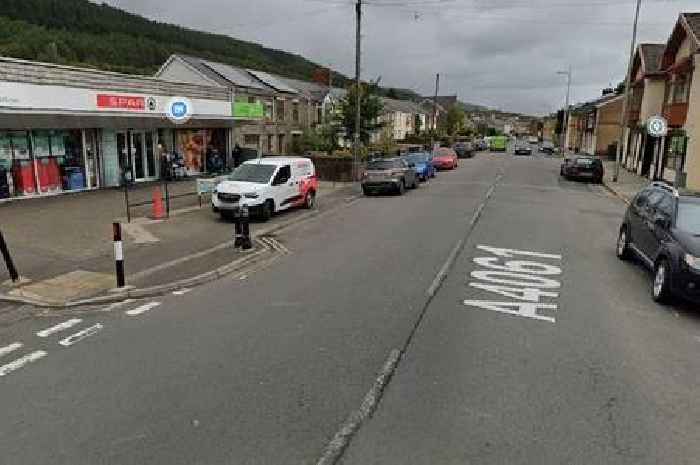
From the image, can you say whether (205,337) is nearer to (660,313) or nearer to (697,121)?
(660,313)

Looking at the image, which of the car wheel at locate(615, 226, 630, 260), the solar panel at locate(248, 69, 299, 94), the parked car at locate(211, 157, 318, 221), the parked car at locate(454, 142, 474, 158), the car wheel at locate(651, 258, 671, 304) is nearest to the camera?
the car wheel at locate(651, 258, 671, 304)

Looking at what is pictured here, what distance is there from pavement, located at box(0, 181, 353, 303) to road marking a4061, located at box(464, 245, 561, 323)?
16.0ft

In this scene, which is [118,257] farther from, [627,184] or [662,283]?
[627,184]

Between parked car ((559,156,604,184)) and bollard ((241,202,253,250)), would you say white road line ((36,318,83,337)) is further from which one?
parked car ((559,156,604,184))

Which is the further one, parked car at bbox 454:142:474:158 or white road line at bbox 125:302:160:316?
parked car at bbox 454:142:474:158

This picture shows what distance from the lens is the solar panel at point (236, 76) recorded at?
123 ft

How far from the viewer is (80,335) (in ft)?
21.8

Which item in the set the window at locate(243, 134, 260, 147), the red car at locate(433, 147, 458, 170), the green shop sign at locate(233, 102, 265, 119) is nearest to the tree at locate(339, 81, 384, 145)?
the red car at locate(433, 147, 458, 170)

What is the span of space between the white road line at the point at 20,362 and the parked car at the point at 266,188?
28.2 ft

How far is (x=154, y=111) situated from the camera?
21422 millimetres

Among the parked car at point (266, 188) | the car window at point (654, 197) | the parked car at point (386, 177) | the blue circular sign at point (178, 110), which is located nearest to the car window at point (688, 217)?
the car window at point (654, 197)

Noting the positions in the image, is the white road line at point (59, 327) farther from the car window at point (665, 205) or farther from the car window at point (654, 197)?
the car window at point (654, 197)

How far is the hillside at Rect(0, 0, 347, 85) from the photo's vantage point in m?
45.9

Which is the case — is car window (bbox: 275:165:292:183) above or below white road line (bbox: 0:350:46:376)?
above
